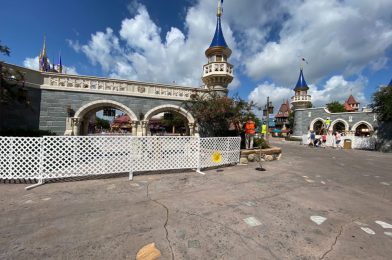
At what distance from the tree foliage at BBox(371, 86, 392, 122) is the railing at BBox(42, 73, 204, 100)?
1559cm

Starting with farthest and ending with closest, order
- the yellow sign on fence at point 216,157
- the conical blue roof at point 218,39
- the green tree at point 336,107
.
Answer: the green tree at point 336,107 < the conical blue roof at point 218,39 < the yellow sign on fence at point 216,157

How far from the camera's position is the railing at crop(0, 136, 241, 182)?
502 centimetres

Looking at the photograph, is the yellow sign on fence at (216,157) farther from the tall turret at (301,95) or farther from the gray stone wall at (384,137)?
the tall turret at (301,95)

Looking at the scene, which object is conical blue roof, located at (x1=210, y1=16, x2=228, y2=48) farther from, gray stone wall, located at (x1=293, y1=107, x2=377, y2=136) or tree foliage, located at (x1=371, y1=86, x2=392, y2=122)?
gray stone wall, located at (x1=293, y1=107, x2=377, y2=136)

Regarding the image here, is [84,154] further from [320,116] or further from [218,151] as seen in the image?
[320,116]

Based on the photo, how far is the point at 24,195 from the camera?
4273mm

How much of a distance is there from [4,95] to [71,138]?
5.07m

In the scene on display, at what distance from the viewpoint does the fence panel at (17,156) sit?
4980 millimetres

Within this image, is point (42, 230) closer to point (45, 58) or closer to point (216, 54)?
point (216, 54)

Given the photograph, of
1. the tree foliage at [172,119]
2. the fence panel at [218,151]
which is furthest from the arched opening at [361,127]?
the fence panel at [218,151]

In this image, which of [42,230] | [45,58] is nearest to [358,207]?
[42,230]

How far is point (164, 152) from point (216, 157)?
2.10 metres

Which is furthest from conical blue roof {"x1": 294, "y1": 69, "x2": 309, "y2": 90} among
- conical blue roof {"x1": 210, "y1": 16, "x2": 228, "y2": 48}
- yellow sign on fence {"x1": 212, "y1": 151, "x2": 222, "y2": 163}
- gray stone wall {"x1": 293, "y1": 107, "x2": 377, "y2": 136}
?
yellow sign on fence {"x1": 212, "y1": 151, "x2": 222, "y2": 163}

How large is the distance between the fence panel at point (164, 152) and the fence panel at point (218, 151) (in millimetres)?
310
